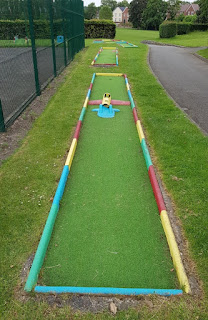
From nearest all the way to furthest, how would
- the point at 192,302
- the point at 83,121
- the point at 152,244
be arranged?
the point at 192,302 < the point at 152,244 < the point at 83,121

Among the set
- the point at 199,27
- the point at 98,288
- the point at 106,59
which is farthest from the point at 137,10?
the point at 98,288

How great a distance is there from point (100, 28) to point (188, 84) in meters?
25.3

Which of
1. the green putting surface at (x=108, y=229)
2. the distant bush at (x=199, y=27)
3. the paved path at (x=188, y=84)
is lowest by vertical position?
the green putting surface at (x=108, y=229)

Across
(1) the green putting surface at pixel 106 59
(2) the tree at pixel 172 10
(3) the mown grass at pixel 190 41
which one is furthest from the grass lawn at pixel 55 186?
(2) the tree at pixel 172 10

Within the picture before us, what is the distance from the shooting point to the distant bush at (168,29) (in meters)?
37.5

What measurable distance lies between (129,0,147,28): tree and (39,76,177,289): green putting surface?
79.6 meters

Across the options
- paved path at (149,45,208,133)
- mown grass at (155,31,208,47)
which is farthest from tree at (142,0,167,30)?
paved path at (149,45,208,133)

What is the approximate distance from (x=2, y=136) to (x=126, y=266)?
14.0ft

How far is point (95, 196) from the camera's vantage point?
12.9ft

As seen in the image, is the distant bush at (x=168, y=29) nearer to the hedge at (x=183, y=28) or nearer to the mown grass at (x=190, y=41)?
the mown grass at (x=190, y=41)

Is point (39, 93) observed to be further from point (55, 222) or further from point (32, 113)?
point (55, 222)

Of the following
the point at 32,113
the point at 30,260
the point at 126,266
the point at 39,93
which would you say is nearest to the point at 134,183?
the point at 126,266

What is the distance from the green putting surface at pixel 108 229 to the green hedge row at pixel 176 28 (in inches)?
1496

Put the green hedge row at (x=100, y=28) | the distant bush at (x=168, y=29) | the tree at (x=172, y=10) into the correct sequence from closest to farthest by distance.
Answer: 1. the green hedge row at (x=100, y=28)
2. the distant bush at (x=168, y=29)
3. the tree at (x=172, y=10)
